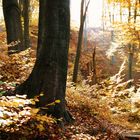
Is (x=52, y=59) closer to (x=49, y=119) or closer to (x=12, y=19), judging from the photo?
(x=49, y=119)

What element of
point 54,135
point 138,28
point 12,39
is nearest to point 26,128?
point 54,135

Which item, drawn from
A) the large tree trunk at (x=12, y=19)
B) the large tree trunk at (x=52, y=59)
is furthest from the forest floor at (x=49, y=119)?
the large tree trunk at (x=12, y=19)

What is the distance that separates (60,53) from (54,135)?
1.68m

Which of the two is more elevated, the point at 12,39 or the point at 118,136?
the point at 12,39

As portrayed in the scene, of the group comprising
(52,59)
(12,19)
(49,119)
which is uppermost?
(12,19)

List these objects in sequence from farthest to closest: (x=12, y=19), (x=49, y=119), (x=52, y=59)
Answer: (x=12, y=19) → (x=52, y=59) → (x=49, y=119)

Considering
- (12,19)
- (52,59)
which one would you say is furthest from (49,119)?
(12,19)

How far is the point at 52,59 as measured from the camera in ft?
19.0

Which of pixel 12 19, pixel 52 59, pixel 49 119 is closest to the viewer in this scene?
pixel 49 119

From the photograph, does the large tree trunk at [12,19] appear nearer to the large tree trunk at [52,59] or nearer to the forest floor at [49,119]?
the forest floor at [49,119]

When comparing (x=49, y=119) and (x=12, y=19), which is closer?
(x=49, y=119)

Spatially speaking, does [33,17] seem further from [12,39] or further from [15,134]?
[15,134]

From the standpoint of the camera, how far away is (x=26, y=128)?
4547 millimetres

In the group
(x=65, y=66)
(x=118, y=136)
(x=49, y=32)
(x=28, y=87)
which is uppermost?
(x=49, y=32)
